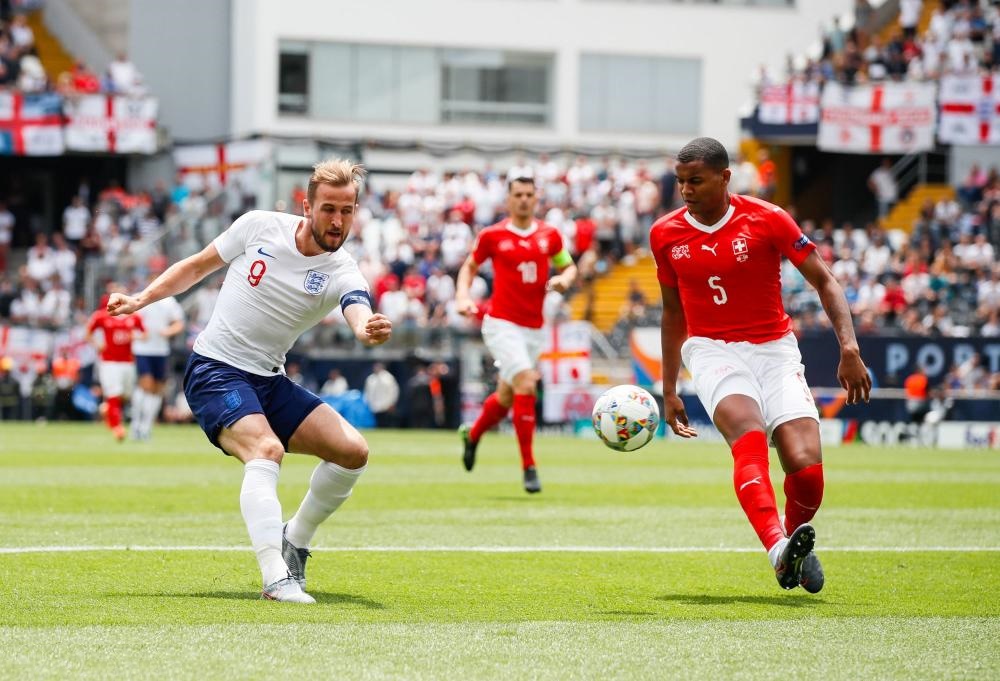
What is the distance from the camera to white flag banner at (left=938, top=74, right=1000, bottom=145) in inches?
1495

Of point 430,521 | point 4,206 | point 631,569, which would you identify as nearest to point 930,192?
point 4,206

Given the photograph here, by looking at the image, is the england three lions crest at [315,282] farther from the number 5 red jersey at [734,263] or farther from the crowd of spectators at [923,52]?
the crowd of spectators at [923,52]

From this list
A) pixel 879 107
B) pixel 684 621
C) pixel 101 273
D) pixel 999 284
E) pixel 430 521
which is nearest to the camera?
pixel 684 621

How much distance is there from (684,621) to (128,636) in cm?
246

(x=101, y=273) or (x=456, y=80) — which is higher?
(x=456, y=80)

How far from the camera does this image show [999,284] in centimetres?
3234

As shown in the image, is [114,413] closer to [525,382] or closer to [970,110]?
[525,382]

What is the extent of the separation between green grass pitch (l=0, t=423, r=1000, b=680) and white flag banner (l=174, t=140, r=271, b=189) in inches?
978

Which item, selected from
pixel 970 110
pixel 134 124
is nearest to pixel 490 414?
pixel 970 110

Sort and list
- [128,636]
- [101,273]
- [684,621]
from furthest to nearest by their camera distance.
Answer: [101,273] → [684,621] → [128,636]

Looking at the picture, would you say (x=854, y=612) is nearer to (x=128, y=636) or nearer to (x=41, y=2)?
(x=128, y=636)

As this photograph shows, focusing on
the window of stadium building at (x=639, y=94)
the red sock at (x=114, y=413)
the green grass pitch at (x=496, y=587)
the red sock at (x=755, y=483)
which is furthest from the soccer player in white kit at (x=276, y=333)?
the window of stadium building at (x=639, y=94)

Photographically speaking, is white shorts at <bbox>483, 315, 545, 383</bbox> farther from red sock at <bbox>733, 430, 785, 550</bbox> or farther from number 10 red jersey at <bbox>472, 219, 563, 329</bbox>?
red sock at <bbox>733, 430, 785, 550</bbox>

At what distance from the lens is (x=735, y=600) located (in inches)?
334
